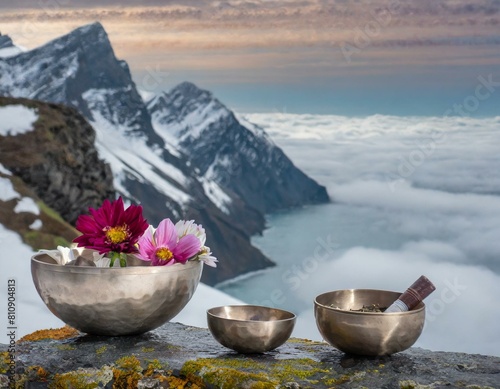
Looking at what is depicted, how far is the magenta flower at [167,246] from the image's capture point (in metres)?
2.60

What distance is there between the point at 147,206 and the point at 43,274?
4148 centimetres

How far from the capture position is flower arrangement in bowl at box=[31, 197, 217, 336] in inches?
98.7

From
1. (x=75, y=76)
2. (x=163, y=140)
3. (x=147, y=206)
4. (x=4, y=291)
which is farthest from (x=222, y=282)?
(x=4, y=291)

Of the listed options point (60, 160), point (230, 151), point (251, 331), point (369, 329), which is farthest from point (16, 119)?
point (230, 151)

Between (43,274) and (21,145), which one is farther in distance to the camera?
(21,145)

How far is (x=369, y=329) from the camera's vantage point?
7.55 ft

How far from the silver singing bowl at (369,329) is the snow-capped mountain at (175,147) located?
33.1 m

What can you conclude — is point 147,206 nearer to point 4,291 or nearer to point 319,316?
point 4,291

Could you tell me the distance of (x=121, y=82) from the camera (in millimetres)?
66125

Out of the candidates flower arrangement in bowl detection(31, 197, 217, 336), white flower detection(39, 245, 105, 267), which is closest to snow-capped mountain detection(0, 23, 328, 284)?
white flower detection(39, 245, 105, 267)

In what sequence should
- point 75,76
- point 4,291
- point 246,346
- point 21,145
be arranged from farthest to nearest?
point 75,76 < point 21,145 < point 4,291 < point 246,346

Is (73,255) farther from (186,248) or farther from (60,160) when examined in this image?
(60,160)

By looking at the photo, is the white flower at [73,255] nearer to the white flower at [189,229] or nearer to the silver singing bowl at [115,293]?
the silver singing bowl at [115,293]

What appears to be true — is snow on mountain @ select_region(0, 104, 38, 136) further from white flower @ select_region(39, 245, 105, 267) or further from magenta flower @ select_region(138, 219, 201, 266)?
magenta flower @ select_region(138, 219, 201, 266)
